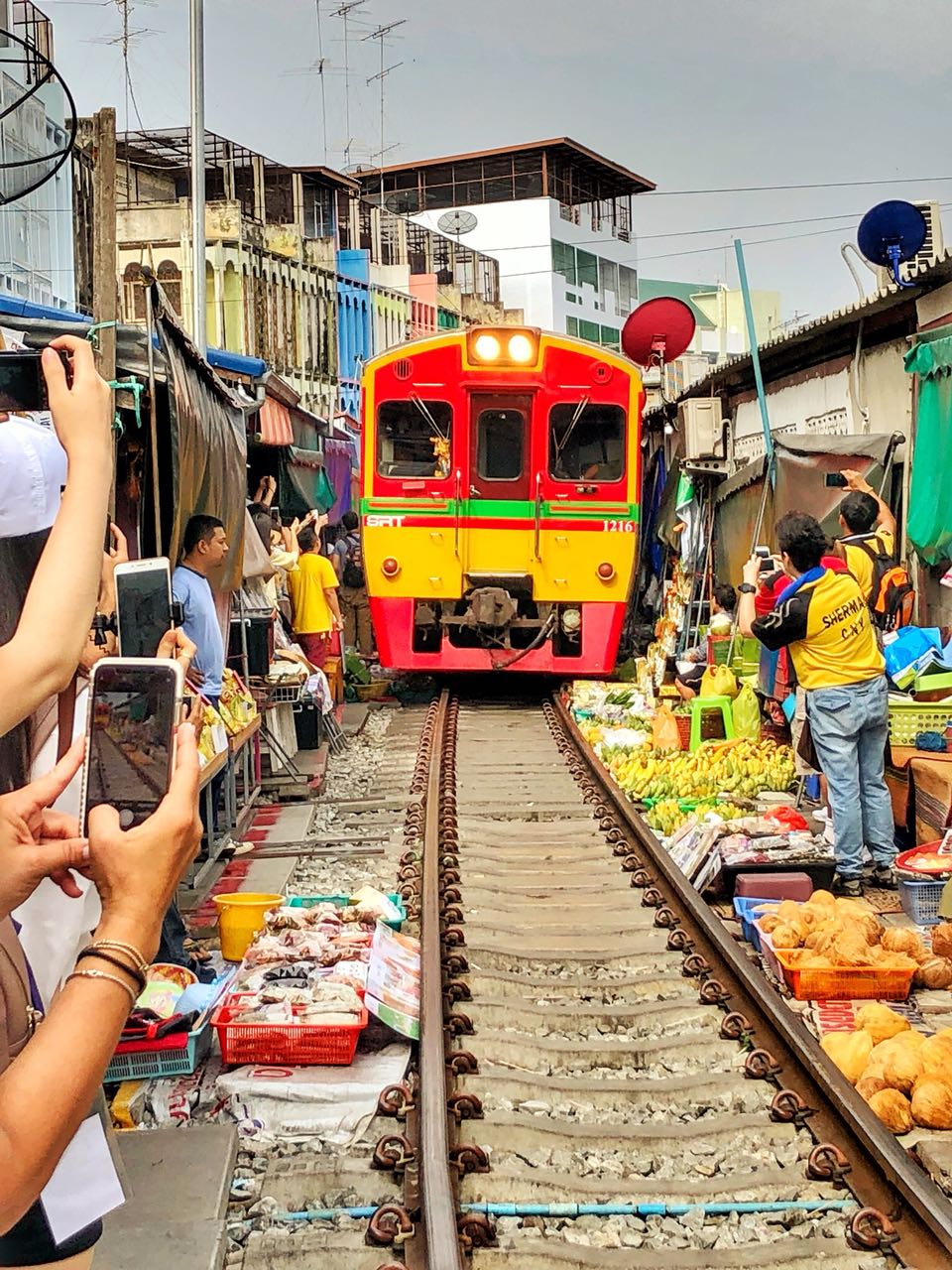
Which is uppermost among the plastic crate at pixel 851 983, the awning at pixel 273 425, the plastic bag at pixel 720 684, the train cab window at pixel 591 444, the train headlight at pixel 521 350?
the train headlight at pixel 521 350

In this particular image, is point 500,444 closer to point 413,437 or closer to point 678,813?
point 413,437

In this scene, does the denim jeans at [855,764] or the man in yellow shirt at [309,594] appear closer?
the denim jeans at [855,764]

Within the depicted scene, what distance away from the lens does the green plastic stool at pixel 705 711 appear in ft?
35.3

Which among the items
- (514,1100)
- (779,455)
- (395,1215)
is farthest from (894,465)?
(395,1215)

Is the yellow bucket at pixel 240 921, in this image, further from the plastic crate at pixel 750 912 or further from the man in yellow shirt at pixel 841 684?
the man in yellow shirt at pixel 841 684

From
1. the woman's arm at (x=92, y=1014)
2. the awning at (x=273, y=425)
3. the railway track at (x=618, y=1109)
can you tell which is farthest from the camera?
the awning at (x=273, y=425)

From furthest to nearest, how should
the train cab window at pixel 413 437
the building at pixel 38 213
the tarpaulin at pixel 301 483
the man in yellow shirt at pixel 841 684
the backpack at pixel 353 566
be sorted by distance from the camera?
the backpack at pixel 353 566, the tarpaulin at pixel 301 483, the building at pixel 38 213, the train cab window at pixel 413 437, the man in yellow shirt at pixel 841 684

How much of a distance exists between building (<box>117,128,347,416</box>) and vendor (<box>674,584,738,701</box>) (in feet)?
56.0

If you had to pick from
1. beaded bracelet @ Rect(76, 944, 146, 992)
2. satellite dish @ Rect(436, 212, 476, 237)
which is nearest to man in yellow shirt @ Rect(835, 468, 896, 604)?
beaded bracelet @ Rect(76, 944, 146, 992)

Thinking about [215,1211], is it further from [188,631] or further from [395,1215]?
[188,631]

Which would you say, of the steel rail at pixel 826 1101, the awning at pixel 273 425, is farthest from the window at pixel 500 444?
the steel rail at pixel 826 1101

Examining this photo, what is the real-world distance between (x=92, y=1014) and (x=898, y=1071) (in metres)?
3.59

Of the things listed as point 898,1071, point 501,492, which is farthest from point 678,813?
point 501,492

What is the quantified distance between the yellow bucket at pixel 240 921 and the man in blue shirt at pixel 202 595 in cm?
126
